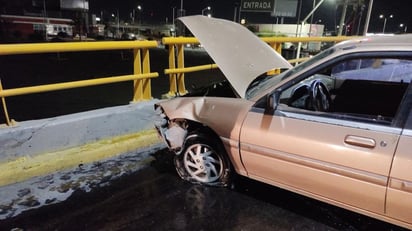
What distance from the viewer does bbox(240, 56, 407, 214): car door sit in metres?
2.41

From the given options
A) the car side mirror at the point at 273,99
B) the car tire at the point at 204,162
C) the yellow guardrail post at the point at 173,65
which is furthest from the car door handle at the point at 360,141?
the yellow guardrail post at the point at 173,65

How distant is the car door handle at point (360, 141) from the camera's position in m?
2.40

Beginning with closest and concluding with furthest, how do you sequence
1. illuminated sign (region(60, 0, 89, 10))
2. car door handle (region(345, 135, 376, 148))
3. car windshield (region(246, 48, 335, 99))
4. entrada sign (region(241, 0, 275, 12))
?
1. car door handle (region(345, 135, 376, 148))
2. car windshield (region(246, 48, 335, 99))
3. entrada sign (region(241, 0, 275, 12))
4. illuminated sign (region(60, 0, 89, 10))

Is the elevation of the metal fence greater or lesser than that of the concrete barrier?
greater

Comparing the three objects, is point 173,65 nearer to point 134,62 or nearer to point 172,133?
point 134,62

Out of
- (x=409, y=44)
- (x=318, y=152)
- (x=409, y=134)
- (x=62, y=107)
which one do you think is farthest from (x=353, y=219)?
(x=62, y=107)

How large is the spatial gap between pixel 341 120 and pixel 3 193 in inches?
134

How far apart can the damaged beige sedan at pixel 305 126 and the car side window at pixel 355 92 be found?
0.04 feet

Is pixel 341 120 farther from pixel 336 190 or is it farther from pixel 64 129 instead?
pixel 64 129

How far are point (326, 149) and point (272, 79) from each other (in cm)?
110

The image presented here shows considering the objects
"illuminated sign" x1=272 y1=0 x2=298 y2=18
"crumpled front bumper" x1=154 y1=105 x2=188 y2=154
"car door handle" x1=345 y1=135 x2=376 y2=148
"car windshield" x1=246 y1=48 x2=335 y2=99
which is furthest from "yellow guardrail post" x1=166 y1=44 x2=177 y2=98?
"illuminated sign" x1=272 y1=0 x2=298 y2=18

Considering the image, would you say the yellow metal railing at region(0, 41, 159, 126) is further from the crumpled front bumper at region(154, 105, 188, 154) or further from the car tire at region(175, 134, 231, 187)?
the car tire at region(175, 134, 231, 187)

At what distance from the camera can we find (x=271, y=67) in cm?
377

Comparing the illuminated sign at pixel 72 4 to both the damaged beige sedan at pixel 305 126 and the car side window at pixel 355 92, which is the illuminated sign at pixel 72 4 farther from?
the car side window at pixel 355 92
